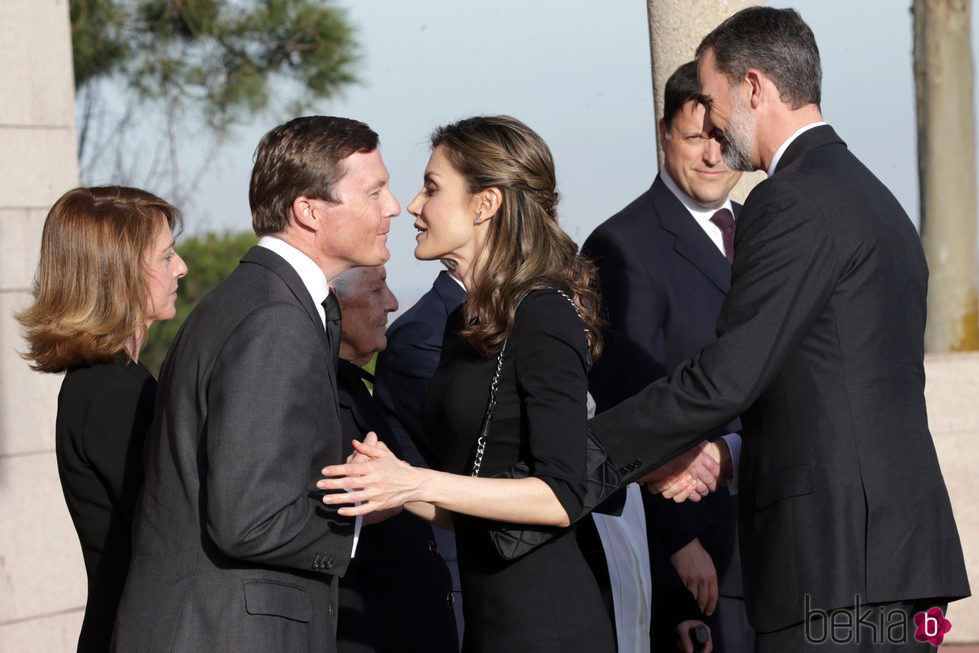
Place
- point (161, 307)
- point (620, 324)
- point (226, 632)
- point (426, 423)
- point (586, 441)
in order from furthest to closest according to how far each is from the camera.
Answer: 1. point (620, 324)
2. point (161, 307)
3. point (426, 423)
4. point (586, 441)
5. point (226, 632)

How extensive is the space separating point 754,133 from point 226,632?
1738 millimetres

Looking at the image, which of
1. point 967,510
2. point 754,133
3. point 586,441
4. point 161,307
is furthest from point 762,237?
point 967,510

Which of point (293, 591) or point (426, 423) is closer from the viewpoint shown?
point (293, 591)

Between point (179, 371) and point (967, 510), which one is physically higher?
point (179, 371)

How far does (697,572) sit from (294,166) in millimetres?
1680

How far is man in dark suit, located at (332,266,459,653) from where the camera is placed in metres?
3.16

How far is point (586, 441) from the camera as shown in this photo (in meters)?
2.61

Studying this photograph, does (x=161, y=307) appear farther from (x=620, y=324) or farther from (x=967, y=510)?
(x=967, y=510)

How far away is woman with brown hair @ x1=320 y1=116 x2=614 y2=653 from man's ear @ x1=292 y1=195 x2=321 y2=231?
0.37 metres

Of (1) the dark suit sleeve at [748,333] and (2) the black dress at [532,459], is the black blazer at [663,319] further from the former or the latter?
(2) the black dress at [532,459]

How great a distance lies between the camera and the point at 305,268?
2.62 meters

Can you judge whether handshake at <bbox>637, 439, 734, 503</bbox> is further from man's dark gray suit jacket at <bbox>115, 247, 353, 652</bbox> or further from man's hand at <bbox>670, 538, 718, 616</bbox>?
man's dark gray suit jacket at <bbox>115, 247, 353, 652</bbox>

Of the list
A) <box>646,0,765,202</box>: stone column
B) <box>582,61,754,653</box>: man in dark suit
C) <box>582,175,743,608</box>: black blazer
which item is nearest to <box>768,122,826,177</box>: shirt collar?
<box>582,61,754,653</box>: man in dark suit

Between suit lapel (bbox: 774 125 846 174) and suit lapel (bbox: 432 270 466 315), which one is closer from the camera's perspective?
suit lapel (bbox: 774 125 846 174)
